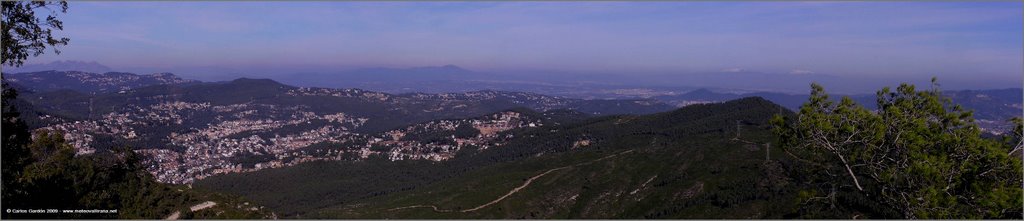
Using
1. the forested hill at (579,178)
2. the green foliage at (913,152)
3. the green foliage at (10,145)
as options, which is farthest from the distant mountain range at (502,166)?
the green foliage at (913,152)

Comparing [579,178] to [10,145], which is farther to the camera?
[579,178]

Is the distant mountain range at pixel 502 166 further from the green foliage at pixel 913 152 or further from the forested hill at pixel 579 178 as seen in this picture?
the green foliage at pixel 913 152

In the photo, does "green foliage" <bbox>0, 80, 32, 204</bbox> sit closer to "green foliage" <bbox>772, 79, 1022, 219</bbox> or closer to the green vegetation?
the green vegetation

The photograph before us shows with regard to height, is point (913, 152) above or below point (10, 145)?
above

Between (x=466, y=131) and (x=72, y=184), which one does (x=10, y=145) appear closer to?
(x=72, y=184)

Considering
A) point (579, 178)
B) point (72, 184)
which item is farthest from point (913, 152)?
point (579, 178)

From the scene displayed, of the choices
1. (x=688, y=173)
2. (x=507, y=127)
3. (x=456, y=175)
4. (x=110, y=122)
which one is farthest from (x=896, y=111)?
(x=110, y=122)

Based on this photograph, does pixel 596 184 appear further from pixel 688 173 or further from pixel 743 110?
pixel 743 110
